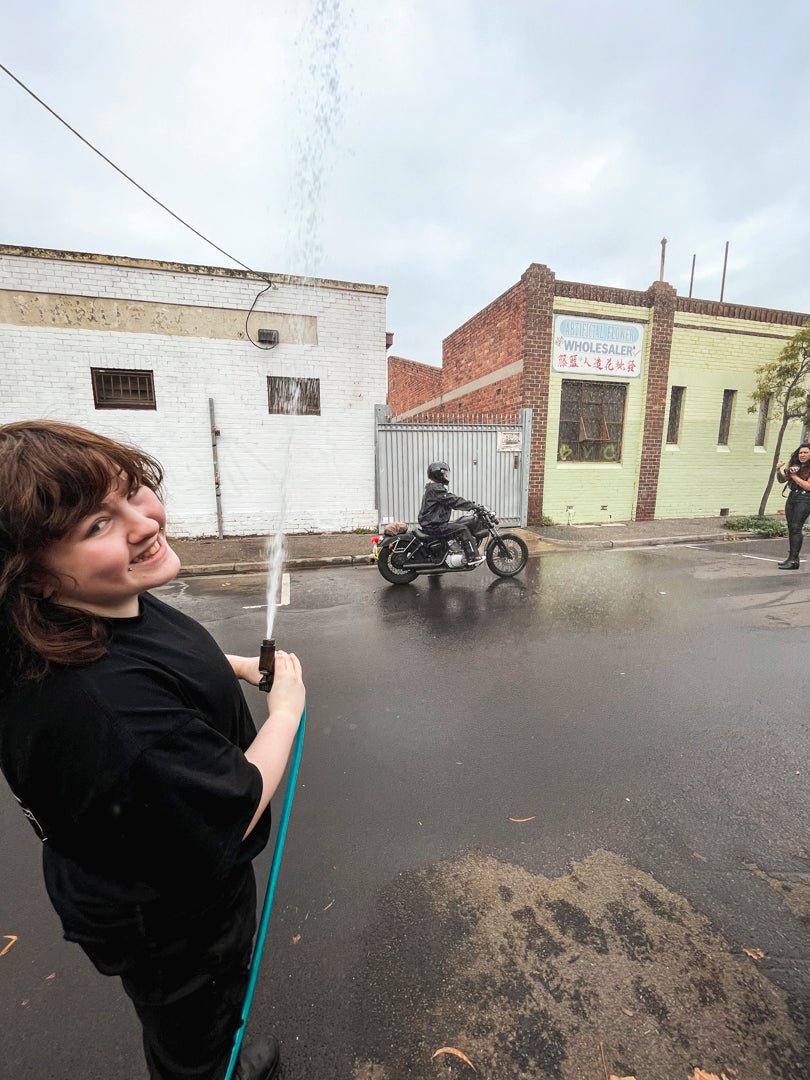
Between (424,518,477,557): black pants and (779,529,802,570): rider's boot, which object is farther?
(779,529,802,570): rider's boot

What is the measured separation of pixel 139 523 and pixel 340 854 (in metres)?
1.98

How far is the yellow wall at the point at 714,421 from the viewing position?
13.0m

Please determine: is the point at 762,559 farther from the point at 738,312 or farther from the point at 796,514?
the point at 738,312

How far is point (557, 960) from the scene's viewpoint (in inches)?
69.3

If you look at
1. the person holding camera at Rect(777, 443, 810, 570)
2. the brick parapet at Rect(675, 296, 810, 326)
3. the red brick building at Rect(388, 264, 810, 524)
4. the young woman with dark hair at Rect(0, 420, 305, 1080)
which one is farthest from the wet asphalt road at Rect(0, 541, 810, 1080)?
the brick parapet at Rect(675, 296, 810, 326)

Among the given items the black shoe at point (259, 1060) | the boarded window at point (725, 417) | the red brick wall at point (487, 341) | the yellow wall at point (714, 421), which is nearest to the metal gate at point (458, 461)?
the red brick wall at point (487, 341)

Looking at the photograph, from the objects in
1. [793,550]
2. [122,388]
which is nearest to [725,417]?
[793,550]

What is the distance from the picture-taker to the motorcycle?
686 cm

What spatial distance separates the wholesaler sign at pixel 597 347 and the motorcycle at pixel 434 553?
21.7 ft

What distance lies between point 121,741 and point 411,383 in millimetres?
22627

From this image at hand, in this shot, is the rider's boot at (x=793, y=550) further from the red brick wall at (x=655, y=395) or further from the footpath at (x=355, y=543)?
the red brick wall at (x=655, y=395)

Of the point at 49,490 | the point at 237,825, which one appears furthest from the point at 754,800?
the point at 49,490

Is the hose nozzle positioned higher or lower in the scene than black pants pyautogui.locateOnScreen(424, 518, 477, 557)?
higher

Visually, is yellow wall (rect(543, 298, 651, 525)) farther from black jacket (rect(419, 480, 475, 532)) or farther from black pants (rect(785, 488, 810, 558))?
black jacket (rect(419, 480, 475, 532))
